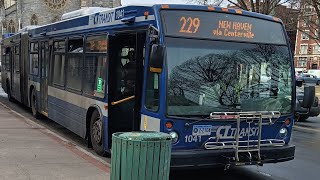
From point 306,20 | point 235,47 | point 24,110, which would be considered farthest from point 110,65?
point 306,20

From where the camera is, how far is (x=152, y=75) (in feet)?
19.9

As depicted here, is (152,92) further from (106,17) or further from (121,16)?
(106,17)

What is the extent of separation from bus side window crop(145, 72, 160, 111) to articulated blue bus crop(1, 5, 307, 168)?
0.05ft

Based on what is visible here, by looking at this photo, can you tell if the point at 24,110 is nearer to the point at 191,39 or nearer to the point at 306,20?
the point at 191,39

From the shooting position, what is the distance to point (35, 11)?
7775 centimetres

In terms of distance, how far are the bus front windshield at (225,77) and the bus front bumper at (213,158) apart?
0.55 m

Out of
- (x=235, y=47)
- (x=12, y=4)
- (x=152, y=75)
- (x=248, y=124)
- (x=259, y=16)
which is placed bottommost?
(x=248, y=124)

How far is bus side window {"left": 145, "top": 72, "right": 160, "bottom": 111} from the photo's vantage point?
5941 millimetres

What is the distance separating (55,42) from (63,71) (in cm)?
107

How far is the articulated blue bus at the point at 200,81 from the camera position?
232 inches

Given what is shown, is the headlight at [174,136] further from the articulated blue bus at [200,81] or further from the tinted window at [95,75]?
the tinted window at [95,75]

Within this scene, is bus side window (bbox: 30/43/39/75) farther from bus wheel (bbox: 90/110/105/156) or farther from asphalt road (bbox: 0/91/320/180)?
bus wheel (bbox: 90/110/105/156)

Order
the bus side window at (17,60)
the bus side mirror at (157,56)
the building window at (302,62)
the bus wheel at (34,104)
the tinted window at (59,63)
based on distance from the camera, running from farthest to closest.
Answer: the building window at (302,62), the bus side window at (17,60), the bus wheel at (34,104), the tinted window at (59,63), the bus side mirror at (157,56)

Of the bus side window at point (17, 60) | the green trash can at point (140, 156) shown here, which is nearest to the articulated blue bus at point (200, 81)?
the green trash can at point (140, 156)
